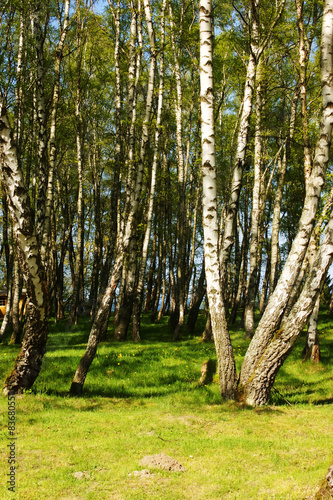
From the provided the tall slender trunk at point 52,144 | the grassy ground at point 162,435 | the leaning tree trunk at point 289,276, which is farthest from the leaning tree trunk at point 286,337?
the tall slender trunk at point 52,144

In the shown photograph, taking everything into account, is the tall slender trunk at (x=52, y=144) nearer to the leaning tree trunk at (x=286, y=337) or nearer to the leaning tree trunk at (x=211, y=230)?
the leaning tree trunk at (x=211, y=230)

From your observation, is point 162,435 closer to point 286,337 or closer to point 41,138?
point 286,337

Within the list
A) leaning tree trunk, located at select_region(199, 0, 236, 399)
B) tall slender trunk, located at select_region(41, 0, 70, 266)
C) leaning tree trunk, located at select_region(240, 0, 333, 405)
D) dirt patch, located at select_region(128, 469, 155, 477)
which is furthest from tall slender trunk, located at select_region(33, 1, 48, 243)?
dirt patch, located at select_region(128, 469, 155, 477)

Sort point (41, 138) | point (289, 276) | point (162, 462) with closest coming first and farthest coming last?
point (162, 462)
point (289, 276)
point (41, 138)

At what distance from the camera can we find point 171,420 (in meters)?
6.39

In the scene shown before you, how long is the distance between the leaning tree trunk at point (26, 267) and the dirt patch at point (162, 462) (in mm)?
3271

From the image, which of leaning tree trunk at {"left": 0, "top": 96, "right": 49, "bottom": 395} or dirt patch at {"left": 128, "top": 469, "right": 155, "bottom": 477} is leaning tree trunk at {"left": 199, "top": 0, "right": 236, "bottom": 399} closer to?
dirt patch at {"left": 128, "top": 469, "right": 155, "bottom": 477}

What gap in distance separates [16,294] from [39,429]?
27.2 ft

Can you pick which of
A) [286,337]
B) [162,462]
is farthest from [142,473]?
[286,337]

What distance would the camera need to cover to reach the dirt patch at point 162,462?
4477 millimetres

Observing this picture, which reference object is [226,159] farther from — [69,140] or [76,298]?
[76,298]

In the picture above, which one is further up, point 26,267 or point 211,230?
point 211,230

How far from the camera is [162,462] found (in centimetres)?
457

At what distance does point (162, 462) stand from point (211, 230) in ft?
12.9
